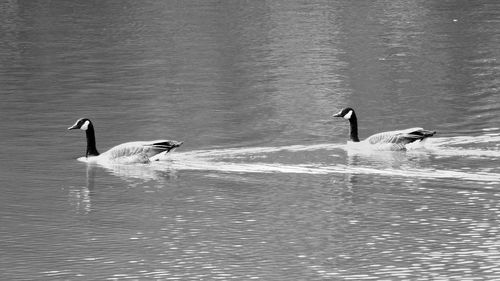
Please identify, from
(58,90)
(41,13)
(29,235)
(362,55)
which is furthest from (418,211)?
(41,13)

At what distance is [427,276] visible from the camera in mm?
15875

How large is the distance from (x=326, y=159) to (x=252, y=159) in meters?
1.29

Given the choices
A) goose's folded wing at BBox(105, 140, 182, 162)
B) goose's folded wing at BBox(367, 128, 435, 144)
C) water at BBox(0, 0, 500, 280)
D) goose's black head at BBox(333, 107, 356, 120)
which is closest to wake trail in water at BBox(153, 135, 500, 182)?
water at BBox(0, 0, 500, 280)

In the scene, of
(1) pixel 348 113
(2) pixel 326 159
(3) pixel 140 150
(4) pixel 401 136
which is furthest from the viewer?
(1) pixel 348 113

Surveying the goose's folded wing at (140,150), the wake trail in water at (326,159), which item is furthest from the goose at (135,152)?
the wake trail in water at (326,159)

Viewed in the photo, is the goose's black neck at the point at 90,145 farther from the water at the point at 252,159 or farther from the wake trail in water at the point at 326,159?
the wake trail in water at the point at 326,159

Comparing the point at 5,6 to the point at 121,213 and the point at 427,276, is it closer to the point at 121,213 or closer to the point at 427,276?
the point at 121,213

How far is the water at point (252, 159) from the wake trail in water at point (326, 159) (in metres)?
0.05

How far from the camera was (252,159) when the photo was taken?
24.1 m

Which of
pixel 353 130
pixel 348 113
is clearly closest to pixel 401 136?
pixel 353 130

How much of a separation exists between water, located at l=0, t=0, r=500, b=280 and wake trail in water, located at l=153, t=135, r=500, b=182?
5 centimetres

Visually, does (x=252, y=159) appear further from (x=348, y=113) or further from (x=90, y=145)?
(x=348, y=113)

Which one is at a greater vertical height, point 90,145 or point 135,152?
point 90,145

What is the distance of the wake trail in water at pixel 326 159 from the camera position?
2275 cm
